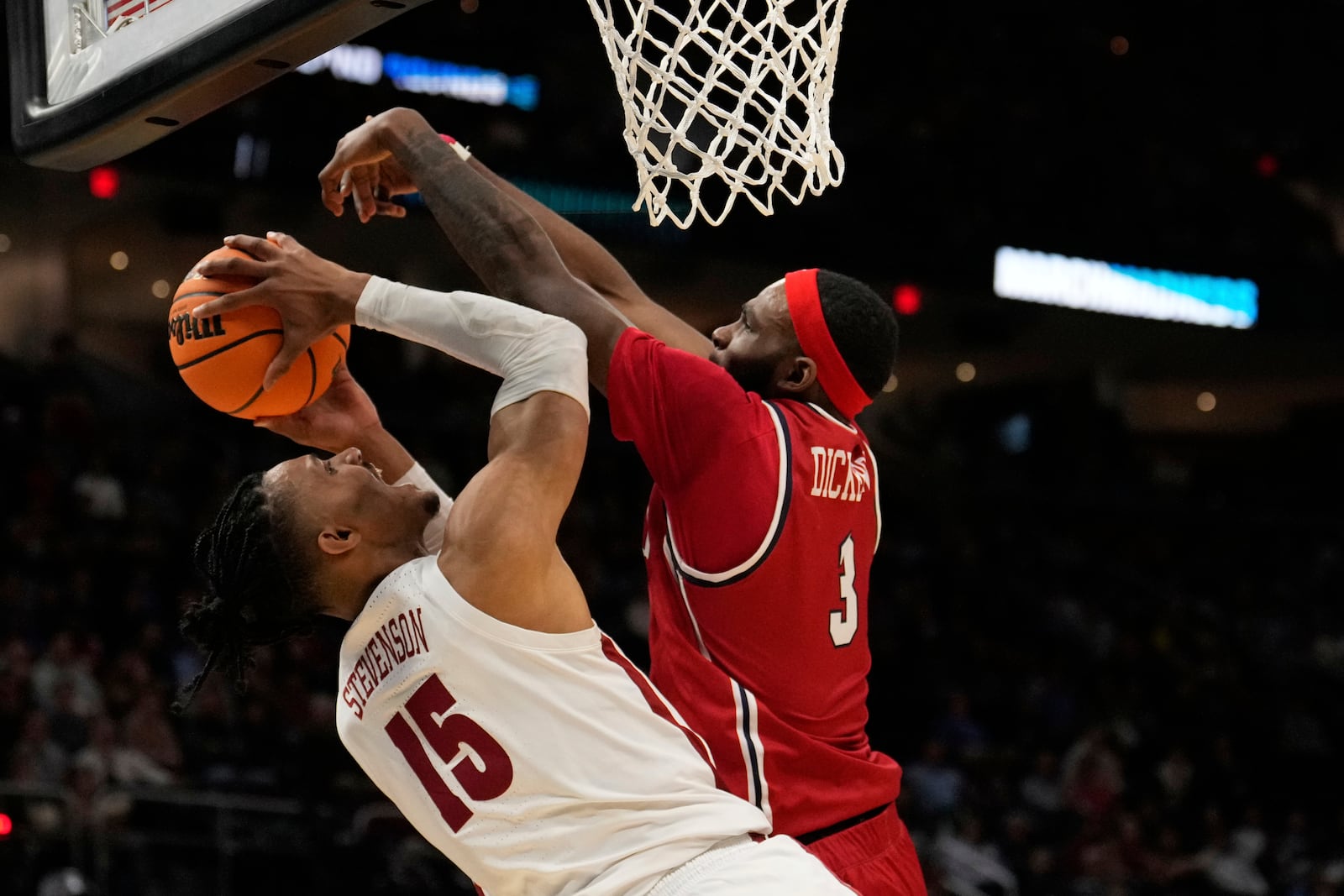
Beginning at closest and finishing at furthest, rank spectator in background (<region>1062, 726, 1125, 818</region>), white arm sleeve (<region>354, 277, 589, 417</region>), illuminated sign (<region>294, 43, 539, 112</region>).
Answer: white arm sleeve (<region>354, 277, 589, 417</region>)
spectator in background (<region>1062, 726, 1125, 818</region>)
illuminated sign (<region>294, 43, 539, 112</region>)

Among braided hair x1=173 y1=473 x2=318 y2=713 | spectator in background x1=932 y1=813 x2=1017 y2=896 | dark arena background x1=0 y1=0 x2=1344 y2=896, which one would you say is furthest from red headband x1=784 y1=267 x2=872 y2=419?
spectator in background x1=932 y1=813 x2=1017 y2=896

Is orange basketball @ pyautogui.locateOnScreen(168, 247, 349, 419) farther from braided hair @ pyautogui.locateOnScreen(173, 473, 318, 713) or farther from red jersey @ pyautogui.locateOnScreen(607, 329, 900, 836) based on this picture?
red jersey @ pyautogui.locateOnScreen(607, 329, 900, 836)

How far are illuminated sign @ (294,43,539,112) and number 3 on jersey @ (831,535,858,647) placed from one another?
10.1 metres

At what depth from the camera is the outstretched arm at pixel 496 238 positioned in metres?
3.01

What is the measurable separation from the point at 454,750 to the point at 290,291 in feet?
2.99

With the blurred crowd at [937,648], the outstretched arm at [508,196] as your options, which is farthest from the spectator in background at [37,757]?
the outstretched arm at [508,196]

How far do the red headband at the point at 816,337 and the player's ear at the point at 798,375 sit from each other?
0.01m

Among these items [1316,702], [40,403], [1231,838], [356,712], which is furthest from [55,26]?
[1316,702]

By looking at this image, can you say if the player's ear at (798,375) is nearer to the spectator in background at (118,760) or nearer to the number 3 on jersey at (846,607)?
the number 3 on jersey at (846,607)

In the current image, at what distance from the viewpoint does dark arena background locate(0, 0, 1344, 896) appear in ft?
28.2

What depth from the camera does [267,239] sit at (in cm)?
306

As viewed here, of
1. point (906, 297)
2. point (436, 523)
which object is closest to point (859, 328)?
point (436, 523)

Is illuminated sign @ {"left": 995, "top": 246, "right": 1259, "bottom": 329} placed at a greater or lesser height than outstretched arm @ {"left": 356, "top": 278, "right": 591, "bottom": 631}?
lesser

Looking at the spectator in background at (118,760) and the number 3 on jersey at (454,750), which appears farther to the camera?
the spectator in background at (118,760)
